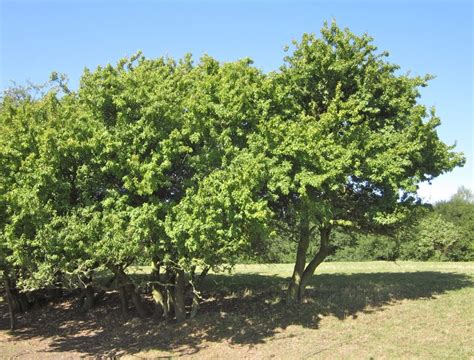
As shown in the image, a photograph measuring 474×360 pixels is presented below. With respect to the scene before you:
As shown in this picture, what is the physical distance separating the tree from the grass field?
213 cm

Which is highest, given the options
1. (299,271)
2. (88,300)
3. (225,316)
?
(299,271)

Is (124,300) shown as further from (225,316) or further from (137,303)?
(225,316)

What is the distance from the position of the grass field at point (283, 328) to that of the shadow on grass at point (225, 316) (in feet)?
0.12

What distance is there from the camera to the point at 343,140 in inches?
621

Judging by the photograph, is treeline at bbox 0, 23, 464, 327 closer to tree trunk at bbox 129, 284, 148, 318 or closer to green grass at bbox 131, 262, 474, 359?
tree trunk at bbox 129, 284, 148, 318

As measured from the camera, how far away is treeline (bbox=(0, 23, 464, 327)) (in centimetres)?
1317

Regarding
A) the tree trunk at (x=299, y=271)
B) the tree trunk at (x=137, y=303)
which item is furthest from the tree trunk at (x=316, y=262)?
the tree trunk at (x=137, y=303)

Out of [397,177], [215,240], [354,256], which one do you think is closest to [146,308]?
[215,240]

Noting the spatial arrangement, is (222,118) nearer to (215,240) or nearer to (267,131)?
(267,131)

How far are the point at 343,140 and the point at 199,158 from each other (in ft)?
17.2

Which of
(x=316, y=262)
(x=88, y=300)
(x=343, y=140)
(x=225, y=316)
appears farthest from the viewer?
(x=88, y=300)

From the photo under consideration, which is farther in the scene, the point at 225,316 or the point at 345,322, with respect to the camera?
the point at 225,316

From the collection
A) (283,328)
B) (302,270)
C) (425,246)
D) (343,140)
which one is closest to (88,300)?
(283,328)

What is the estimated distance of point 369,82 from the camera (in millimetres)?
16859
